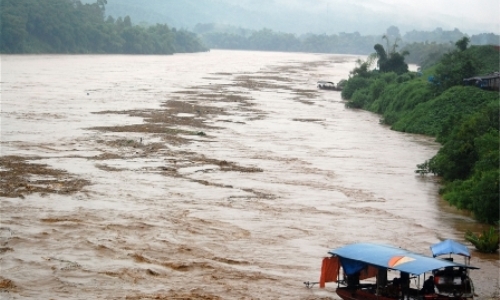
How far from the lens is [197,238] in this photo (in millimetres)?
16188

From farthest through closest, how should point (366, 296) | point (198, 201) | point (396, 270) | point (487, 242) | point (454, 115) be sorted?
point (454, 115), point (198, 201), point (487, 242), point (366, 296), point (396, 270)

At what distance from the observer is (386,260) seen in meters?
11.8

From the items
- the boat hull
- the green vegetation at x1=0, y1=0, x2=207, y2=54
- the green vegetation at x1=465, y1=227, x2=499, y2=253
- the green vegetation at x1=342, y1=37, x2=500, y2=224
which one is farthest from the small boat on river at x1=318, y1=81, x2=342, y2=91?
the boat hull

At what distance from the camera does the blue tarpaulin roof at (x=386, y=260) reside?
1158cm

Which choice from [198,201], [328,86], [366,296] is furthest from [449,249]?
[328,86]

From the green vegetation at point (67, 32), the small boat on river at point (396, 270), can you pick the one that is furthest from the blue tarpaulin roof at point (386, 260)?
the green vegetation at point (67, 32)

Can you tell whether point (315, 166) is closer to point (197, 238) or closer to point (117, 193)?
point (117, 193)

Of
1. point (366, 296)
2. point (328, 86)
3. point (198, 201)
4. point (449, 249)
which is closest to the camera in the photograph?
point (366, 296)

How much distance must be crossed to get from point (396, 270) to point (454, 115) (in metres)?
21.7

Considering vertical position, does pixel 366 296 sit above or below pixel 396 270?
below

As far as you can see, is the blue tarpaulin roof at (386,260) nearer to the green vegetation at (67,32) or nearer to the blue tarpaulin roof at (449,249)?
the blue tarpaulin roof at (449,249)

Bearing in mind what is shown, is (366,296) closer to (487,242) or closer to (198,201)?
(487,242)

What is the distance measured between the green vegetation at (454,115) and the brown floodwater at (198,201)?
0.66 m

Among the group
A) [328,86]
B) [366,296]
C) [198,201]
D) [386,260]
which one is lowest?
[198,201]
